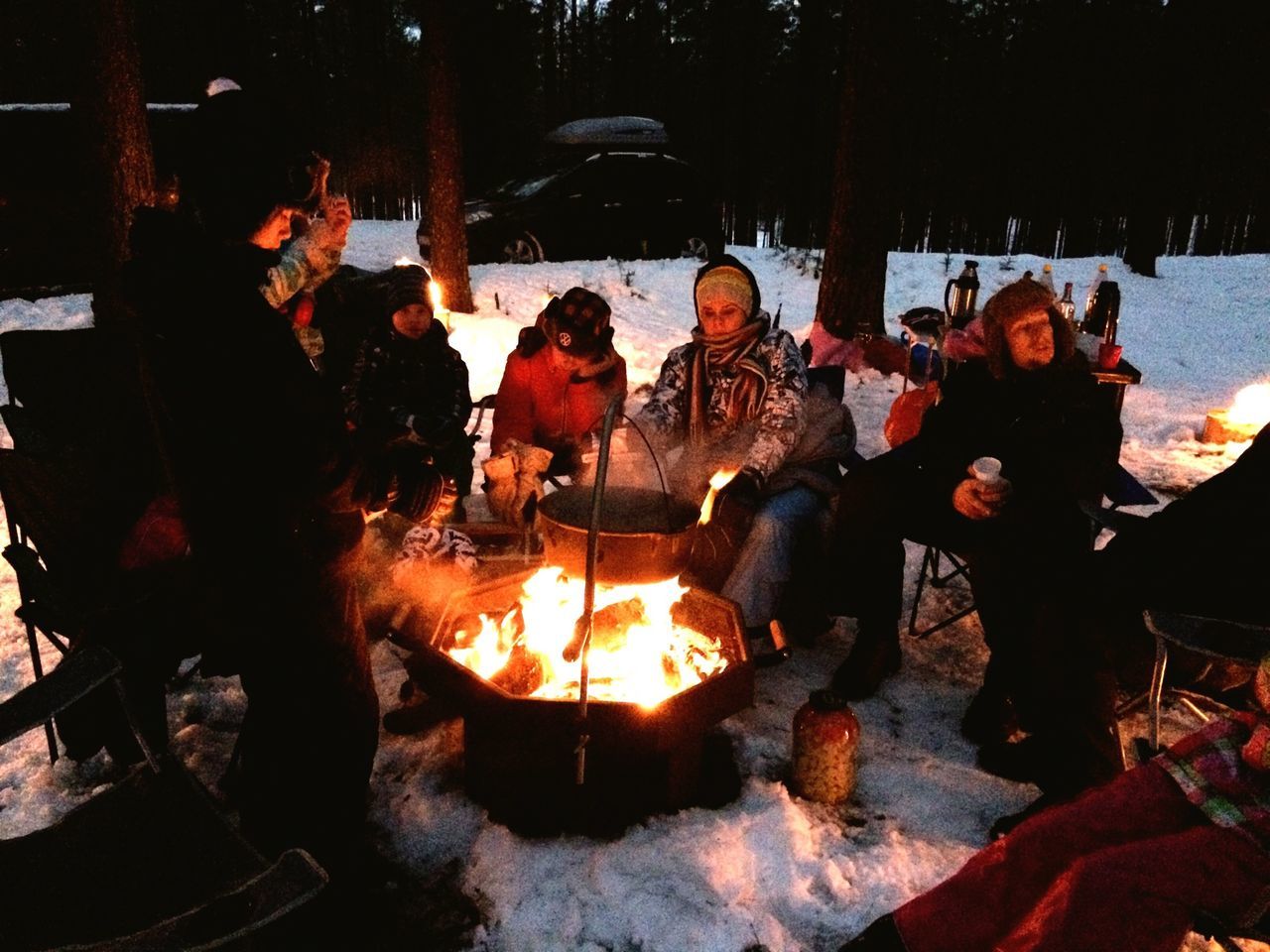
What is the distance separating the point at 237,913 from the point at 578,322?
3.06 meters

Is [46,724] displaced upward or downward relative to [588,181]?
downward

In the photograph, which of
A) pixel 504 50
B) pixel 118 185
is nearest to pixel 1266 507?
pixel 118 185

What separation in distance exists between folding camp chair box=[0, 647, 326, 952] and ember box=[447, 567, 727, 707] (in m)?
1.09

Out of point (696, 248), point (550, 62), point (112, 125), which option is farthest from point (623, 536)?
point (550, 62)

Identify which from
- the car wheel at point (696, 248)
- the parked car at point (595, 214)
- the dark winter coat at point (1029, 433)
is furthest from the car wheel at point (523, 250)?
the dark winter coat at point (1029, 433)

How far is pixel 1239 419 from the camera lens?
680 centimetres

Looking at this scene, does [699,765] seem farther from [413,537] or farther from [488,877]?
[413,537]

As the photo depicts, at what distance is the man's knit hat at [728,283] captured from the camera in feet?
13.0

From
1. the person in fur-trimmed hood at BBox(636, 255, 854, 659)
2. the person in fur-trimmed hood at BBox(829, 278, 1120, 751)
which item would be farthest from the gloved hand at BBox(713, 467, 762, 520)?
the person in fur-trimmed hood at BBox(829, 278, 1120, 751)

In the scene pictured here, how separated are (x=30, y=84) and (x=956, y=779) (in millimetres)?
21500

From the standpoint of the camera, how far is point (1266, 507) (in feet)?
8.50

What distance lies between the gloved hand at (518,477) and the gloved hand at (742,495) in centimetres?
93

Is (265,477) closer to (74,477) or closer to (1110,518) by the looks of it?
(74,477)

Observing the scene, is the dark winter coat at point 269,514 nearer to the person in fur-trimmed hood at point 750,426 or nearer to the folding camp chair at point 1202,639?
the person in fur-trimmed hood at point 750,426
